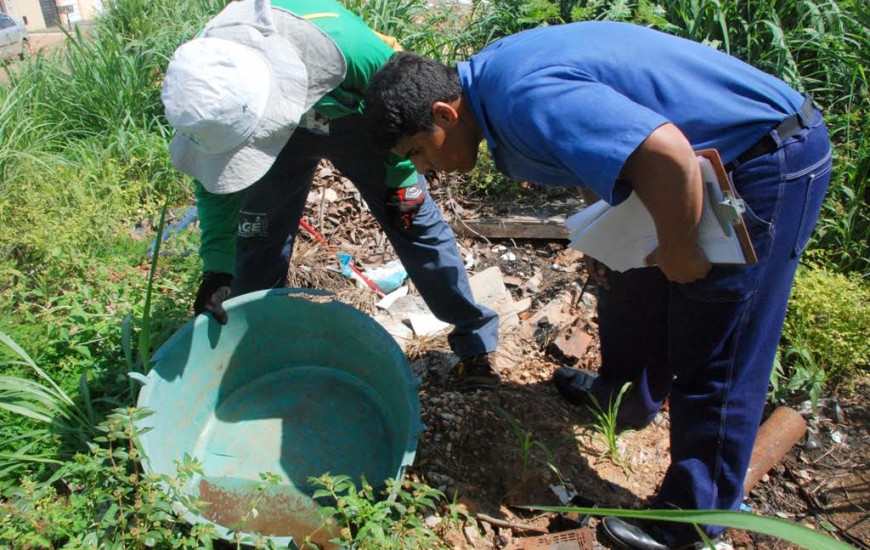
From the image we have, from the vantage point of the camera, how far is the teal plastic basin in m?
2.23

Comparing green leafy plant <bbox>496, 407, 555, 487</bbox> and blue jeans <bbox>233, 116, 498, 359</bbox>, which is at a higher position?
blue jeans <bbox>233, 116, 498, 359</bbox>

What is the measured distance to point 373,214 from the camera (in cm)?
263

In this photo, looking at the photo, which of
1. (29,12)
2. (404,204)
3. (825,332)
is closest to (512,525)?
(404,204)

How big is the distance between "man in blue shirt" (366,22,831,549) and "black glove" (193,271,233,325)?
0.87 metres

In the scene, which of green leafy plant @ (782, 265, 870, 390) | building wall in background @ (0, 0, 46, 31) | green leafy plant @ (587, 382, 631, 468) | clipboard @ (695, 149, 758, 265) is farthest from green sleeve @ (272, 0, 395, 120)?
building wall in background @ (0, 0, 46, 31)

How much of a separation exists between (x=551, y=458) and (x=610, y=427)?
24 cm

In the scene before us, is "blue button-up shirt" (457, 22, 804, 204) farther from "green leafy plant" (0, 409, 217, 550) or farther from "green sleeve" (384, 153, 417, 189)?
"green leafy plant" (0, 409, 217, 550)

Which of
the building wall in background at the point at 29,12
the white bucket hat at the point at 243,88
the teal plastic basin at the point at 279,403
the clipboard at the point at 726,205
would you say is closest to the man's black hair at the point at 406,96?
the white bucket hat at the point at 243,88

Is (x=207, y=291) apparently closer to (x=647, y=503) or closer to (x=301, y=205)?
(x=301, y=205)

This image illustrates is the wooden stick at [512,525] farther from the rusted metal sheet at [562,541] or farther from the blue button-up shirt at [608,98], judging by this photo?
the blue button-up shirt at [608,98]

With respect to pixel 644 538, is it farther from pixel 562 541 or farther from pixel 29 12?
pixel 29 12

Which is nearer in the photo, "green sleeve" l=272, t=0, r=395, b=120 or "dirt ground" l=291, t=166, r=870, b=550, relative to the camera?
"green sleeve" l=272, t=0, r=395, b=120

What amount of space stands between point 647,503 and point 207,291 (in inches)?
66.3

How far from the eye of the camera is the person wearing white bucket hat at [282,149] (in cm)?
176
